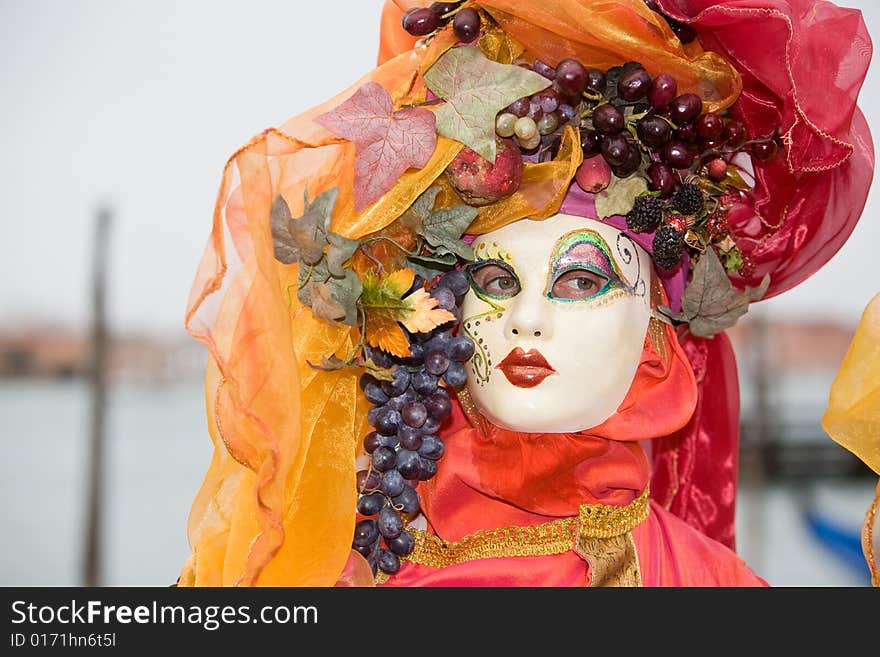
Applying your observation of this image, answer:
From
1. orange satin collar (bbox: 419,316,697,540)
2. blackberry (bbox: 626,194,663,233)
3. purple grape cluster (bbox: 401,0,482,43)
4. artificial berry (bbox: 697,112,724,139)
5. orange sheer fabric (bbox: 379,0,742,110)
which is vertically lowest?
orange satin collar (bbox: 419,316,697,540)

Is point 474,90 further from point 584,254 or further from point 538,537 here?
point 538,537

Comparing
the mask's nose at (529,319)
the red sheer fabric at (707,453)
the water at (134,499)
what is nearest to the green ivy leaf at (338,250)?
the mask's nose at (529,319)

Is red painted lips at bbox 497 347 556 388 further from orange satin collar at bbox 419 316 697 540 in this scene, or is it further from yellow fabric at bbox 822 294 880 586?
yellow fabric at bbox 822 294 880 586

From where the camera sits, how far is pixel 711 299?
47.9 inches

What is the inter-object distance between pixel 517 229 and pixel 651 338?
253 millimetres

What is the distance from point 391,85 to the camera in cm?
108

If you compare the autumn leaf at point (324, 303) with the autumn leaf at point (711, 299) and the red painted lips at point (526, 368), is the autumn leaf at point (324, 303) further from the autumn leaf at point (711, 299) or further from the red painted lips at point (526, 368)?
the autumn leaf at point (711, 299)

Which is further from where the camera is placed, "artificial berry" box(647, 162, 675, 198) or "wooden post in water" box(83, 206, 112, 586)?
"wooden post in water" box(83, 206, 112, 586)

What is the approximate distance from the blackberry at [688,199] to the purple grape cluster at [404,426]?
295mm

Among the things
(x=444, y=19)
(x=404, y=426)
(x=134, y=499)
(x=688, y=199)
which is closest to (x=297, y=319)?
(x=404, y=426)

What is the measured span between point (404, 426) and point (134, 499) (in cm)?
333

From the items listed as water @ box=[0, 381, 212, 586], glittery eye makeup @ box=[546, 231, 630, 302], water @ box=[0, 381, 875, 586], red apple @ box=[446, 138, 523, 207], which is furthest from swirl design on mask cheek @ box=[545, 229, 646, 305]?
water @ box=[0, 381, 875, 586]

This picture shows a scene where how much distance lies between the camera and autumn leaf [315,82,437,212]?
102 centimetres
